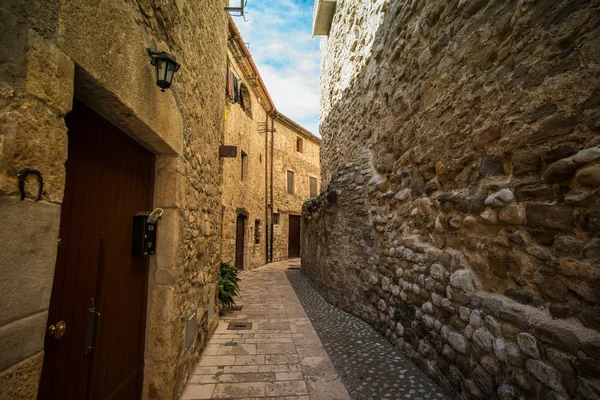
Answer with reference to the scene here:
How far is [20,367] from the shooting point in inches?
35.0

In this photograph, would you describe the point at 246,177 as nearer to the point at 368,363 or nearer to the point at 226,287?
the point at 226,287

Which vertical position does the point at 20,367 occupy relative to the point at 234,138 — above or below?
below

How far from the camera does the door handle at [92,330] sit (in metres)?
1.46

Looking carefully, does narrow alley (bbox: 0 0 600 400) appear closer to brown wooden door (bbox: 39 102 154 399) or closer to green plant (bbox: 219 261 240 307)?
brown wooden door (bbox: 39 102 154 399)

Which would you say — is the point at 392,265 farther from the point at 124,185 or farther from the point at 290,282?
the point at 290,282

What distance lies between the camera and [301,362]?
2887 mm

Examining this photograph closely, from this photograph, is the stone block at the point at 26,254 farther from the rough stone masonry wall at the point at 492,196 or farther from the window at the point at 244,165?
the window at the point at 244,165

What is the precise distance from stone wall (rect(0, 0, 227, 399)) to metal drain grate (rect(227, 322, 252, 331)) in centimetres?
66

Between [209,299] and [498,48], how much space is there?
3.68 metres

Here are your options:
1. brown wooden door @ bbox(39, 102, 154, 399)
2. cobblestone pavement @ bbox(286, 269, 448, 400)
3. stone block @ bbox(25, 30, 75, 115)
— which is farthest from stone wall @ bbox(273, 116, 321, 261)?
stone block @ bbox(25, 30, 75, 115)

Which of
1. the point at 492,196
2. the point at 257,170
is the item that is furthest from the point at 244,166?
the point at 492,196

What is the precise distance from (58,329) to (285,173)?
12.9 m

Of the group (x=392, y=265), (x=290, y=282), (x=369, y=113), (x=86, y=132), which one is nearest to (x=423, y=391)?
(x=392, y=265)

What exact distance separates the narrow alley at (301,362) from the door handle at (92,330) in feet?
3.76
